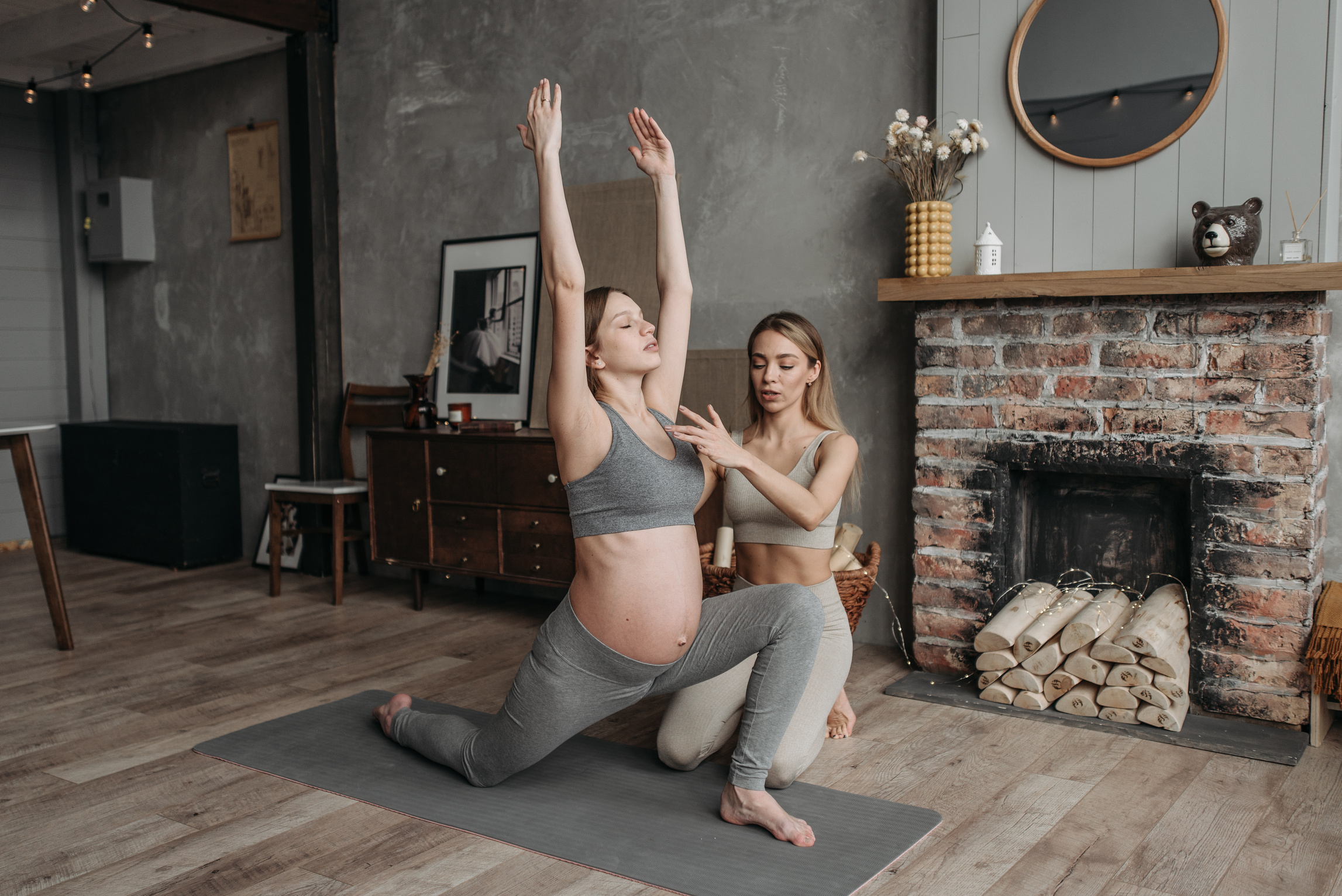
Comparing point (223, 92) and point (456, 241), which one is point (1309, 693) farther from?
point (223, 92)

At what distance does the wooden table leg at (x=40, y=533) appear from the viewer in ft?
12.2

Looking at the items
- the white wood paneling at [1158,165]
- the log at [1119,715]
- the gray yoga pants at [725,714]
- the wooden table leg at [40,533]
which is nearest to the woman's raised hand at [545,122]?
the gray yoga pants at [725,714]

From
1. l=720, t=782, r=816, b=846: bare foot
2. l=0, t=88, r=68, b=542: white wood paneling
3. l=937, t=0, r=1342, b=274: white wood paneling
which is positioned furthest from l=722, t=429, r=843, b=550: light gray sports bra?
l=0, t=88, r=68, b=542: white wood paneling

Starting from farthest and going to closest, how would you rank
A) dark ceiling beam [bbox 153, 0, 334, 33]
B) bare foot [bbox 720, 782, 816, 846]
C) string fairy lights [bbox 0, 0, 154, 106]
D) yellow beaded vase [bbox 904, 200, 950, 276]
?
1. string fairy lights [bbox 0, 0, 154, 106]
2. dark ceiling beam [bbox 153, 0, 334, 33]
3. yellow beaded vase [bbox 904, 200, 950, 276]
4. bare foot [bbox 720, 782, 816, 846]

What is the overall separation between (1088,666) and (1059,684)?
11 cm

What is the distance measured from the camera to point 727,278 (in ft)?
13.2

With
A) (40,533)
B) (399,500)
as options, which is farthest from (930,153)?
(40,533)

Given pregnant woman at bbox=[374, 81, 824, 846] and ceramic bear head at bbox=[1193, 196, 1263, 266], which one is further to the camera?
ceramic bear head at bbox=[1193, 196, 1263, 266]

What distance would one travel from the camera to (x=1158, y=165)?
3.05 metres

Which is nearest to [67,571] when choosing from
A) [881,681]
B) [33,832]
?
[33,832]

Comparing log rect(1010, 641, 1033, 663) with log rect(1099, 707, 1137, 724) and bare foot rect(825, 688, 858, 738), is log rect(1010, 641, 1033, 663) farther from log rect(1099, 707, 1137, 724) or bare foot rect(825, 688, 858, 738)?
bare foot rect(825, 688, 858, 738)

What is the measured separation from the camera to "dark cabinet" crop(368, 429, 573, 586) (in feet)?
13.3

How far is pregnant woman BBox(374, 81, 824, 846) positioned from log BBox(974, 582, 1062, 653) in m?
1.03

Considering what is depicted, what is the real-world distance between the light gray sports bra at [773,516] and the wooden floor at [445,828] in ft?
1.91
